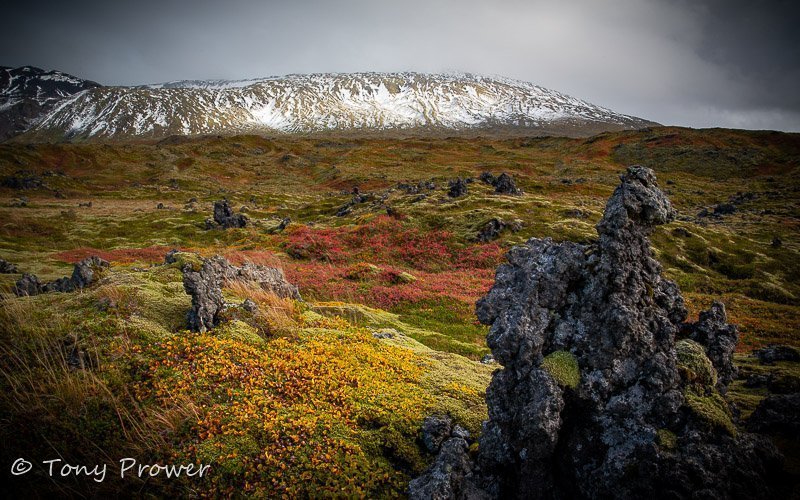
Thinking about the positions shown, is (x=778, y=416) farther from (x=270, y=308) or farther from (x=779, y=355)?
(x=270, y=308)

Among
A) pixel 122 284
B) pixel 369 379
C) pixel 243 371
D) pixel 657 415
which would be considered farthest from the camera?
pixel 122 284

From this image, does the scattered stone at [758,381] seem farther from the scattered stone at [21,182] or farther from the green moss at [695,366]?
the scattered stone at [21,182]

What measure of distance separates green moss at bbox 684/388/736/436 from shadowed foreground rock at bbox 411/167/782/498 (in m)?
0.02

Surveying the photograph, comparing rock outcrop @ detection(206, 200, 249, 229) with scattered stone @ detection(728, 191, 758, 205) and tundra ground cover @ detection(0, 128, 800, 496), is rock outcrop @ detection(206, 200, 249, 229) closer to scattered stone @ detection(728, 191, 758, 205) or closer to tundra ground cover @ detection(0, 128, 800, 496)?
tundra ground cover @ detection(0, 128, 800, 496)

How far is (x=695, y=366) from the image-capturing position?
779cm

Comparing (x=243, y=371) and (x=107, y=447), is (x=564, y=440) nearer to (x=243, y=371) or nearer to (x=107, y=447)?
(x=243, y=371)

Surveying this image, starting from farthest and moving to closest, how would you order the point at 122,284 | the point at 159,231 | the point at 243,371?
the point at 159,231 → the point at 122,284 → the point at 243,371

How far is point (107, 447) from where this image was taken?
7.66m

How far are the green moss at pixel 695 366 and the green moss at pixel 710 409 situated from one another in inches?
9.5

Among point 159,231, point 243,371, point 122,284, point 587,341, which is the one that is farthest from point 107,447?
point 159,231

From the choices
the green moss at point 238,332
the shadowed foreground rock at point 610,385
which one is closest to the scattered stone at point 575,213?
the shadowed foreground rock at point 610,385

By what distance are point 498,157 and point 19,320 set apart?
16725cm

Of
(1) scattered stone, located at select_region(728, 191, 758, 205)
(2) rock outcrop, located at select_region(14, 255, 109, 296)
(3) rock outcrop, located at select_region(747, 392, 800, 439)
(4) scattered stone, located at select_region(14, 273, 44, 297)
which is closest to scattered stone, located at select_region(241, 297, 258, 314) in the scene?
(2) rock outcrop, located at select_region(14, 255, 109, 296)

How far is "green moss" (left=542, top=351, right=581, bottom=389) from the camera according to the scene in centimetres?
735
